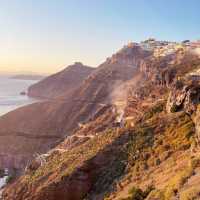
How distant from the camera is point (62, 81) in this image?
323 ft

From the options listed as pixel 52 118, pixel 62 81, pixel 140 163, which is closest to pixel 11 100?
pixel 62 81

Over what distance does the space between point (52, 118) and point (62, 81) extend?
134 ft

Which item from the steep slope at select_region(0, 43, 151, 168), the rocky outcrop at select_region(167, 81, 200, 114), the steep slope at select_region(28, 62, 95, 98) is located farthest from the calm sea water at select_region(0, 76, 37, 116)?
the rocky outcrop at select_region(167, 81, 200, 114)

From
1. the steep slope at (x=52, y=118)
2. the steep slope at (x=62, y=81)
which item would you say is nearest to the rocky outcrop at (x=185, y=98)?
the steep slope at (x=52, y=118)

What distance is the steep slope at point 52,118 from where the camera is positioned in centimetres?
4803

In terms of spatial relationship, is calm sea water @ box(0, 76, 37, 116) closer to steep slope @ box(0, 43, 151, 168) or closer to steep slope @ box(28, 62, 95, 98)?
steep slope @ box(28, 62, 95, 98)

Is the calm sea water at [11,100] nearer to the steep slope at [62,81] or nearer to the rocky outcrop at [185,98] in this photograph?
the steep slope at [62,81]

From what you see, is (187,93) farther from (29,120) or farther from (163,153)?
(29,120)

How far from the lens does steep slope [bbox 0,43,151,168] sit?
4803 centimetres

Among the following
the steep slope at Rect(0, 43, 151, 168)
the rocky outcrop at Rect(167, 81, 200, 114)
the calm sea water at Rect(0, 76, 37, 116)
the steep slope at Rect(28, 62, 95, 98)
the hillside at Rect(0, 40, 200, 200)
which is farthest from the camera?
the steep slope at Rect(28, 62, 95, 98)

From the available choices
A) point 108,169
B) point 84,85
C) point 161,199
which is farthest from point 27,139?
point 161,199

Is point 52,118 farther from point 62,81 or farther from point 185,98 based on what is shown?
point 62,81

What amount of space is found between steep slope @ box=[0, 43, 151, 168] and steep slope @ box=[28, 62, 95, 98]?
1836cm

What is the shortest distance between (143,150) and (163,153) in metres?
1.99
